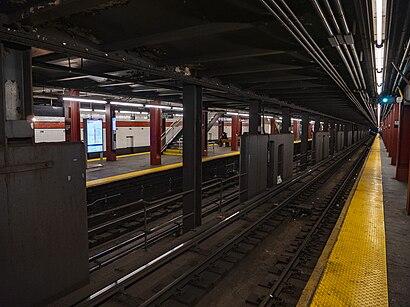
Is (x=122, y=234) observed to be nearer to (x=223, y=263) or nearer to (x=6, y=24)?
(x=223, y=263)

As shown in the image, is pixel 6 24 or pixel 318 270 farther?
pixel 318 270

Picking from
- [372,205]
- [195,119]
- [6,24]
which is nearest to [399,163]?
[372,205]

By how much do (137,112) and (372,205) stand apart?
1423 cm

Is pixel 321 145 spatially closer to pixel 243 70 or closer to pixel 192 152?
pixel 243 70

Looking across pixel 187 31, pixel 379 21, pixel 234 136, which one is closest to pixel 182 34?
pixel 187 31

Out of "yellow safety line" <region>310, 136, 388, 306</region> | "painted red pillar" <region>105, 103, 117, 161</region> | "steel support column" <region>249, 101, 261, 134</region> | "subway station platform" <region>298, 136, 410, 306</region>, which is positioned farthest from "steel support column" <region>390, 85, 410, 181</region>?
"painted red pillar" <region>105, 103, 117, 161</region>

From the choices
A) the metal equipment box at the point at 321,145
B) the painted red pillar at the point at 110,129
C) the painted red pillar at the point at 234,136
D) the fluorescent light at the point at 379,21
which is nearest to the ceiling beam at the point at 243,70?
the fluorescent light at the point at 379,21

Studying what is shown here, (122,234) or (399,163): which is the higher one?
(399,163)

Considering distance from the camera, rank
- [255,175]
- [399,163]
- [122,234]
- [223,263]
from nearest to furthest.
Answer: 1. [223,263]
2. [122,234]
3. [255,175]
4. [399,163]

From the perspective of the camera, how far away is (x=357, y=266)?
12.4 feet

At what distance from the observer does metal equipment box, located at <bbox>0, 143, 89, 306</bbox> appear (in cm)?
286

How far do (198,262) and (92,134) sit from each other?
9.78 m

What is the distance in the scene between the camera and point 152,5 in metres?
3.19

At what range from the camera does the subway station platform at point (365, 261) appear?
314 centimetres
